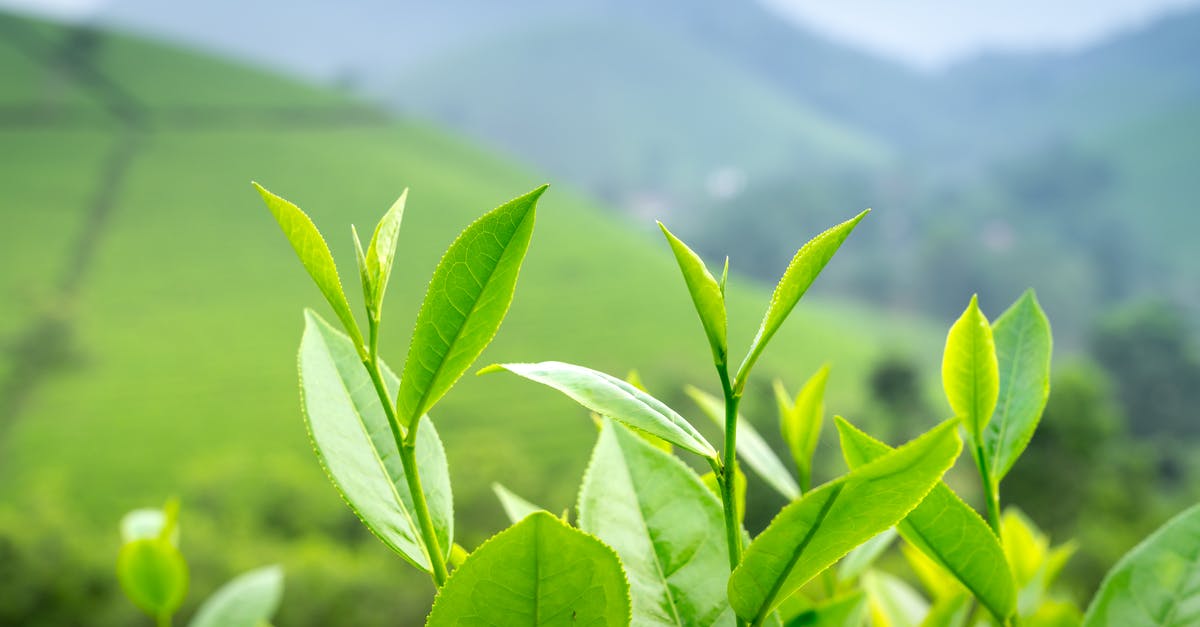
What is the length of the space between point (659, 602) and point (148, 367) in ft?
53.7

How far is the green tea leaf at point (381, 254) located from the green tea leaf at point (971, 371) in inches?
4.8

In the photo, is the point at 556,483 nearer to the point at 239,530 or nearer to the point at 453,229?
the point at 239,530

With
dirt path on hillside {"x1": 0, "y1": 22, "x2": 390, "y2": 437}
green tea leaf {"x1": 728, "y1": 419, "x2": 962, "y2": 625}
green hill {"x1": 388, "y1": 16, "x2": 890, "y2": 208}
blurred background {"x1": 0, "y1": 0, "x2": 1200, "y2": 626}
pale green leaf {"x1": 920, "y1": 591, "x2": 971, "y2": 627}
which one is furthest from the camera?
green hill {"x1": 388, "y1": 16, "x2": 890, "y2": 208}

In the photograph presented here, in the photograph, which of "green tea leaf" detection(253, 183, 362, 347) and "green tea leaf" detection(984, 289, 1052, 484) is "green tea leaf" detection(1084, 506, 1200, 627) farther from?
"green tea leaf" detection(253, 183, 362, 347)

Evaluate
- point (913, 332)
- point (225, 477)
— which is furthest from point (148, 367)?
point (913, 332)

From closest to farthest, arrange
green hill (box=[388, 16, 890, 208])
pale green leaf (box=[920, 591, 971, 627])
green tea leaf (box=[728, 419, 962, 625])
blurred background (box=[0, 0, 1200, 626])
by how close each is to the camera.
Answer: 1. green tea leaf (box=[728, 419, 962, 625])
2. pale green leaf (box=[920, 591, 971, 627])
3. blurred background (box=[0, 0, 1200, 626])
4. green hill (box=[388, 16, 890, 208])

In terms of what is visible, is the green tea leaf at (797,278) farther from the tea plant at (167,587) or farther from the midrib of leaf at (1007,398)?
the tea plant at (167,587)

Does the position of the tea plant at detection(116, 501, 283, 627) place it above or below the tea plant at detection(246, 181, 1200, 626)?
below

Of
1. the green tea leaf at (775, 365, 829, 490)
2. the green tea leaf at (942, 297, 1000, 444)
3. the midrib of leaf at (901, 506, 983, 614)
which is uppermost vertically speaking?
the green tea leaf at (942, 297, 1000, 444)

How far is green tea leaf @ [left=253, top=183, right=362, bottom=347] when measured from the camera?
0.16 m

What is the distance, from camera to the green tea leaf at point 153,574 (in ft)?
0.96

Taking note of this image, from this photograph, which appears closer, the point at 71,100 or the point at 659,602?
the point at 659,602

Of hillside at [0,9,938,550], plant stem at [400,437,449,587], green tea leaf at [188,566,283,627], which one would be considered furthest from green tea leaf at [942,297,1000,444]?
hillside at [0,9,938,550]

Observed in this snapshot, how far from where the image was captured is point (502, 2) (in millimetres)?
50125
